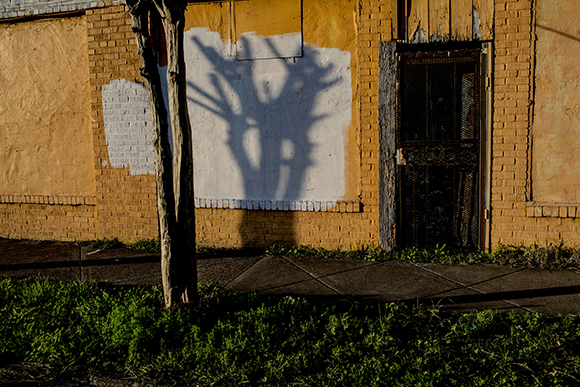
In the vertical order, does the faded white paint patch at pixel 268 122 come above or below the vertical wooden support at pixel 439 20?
below

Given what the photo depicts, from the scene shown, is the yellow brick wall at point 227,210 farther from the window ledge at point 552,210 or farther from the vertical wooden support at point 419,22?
the window ledge at point 552,210

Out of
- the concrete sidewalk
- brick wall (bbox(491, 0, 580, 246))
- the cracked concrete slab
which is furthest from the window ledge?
the cracked concrete slab

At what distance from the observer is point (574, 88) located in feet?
16.2

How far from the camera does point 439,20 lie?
5172 mm

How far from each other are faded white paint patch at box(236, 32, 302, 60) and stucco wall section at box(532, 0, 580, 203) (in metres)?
2.65

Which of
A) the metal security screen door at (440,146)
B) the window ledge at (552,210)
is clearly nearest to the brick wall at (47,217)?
the metal security screen door at (440,146)

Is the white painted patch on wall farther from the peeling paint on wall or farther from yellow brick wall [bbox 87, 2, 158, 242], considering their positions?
the peeling paint on wall

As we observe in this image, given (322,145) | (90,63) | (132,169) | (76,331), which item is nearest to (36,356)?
(76,331)

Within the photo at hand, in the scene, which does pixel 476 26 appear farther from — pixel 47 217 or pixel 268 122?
pixel 47 217

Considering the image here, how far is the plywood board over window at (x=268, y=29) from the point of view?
5535 millimetres

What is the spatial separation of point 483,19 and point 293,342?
13.3ft

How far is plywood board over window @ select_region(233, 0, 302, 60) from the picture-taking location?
554 centimetres

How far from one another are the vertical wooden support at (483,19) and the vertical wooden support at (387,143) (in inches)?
35.7

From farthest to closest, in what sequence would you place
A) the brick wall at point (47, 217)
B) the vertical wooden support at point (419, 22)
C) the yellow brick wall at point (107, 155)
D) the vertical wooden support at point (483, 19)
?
1. the brick wall at point (47, 217)
2. the yellow brick wall at point (107, 155)
3. the vertical wooden support at point (419, 22)
4. the vertical wooden support at point (483, 19)
